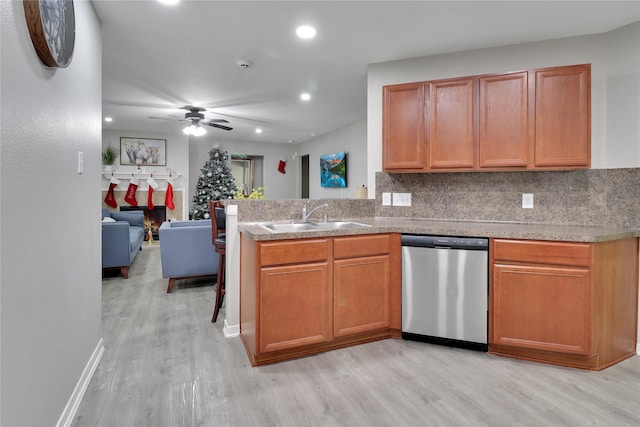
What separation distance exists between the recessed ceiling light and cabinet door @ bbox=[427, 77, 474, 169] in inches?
41.4

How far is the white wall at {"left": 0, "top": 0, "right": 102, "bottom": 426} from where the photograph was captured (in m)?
1.18

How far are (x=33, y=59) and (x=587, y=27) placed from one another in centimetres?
347

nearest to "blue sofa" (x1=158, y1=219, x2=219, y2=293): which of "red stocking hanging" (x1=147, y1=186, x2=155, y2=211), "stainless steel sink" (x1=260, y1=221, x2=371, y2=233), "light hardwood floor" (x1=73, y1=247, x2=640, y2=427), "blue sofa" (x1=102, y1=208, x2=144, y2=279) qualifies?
"blue sofa" (x1=102, y1=208, x2=144, y2=279)

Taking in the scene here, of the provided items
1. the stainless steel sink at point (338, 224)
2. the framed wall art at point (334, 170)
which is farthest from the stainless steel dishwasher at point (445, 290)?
the framed wall art at point (334, 170)

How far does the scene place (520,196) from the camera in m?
2.99

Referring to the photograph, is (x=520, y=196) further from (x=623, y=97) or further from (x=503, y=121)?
(x=623, y=97)

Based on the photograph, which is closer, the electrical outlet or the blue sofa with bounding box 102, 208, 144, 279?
the electrical outlet

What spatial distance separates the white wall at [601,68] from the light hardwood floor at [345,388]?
5.10 ft

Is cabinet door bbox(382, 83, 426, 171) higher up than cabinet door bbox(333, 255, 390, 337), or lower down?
higher up

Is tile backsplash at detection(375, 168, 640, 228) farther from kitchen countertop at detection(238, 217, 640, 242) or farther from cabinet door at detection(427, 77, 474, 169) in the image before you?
cabinet door at detection(427, 77, 474, 169)

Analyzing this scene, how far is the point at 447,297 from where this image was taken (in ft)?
8.39

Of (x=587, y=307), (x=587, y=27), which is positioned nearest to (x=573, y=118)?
(x=587, y=27)

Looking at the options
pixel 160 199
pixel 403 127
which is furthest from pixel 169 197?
pixel 403 127

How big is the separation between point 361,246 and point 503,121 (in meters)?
1.49
